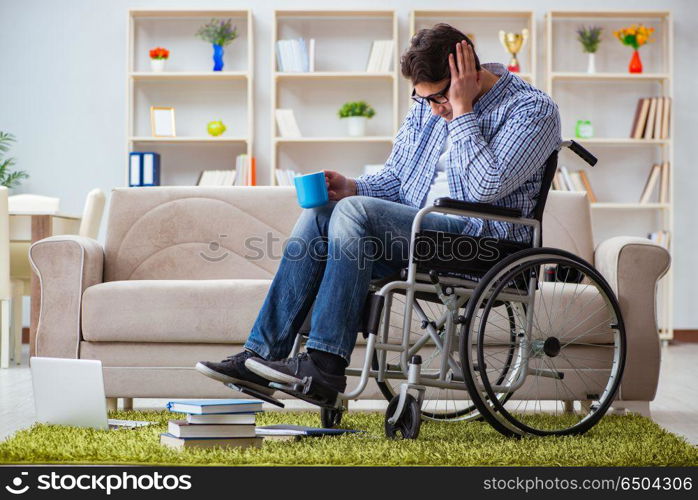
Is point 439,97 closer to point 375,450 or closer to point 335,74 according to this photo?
point 375,450

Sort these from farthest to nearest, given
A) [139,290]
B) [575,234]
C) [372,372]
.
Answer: [575,234] → [139,290] → [372,372]

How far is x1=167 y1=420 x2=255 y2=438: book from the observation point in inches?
71.1

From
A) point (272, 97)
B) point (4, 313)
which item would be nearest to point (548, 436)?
point (4, 313)

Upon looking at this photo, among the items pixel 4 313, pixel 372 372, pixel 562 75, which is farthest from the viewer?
pixel 562 75

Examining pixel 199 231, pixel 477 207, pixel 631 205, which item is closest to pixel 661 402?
pixel 477 207

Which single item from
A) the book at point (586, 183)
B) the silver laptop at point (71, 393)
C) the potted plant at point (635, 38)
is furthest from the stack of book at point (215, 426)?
the potted plant at point (635, 38)

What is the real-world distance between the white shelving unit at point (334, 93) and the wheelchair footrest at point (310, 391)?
388 centimetres

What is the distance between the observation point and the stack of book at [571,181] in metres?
5.41

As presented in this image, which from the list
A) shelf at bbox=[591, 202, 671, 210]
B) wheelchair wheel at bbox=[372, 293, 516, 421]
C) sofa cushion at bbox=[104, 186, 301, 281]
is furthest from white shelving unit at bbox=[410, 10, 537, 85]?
wheelchair wheel at bbox=[372, 293, 516, 421]

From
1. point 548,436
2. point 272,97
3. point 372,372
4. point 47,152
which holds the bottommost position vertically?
point 548,436

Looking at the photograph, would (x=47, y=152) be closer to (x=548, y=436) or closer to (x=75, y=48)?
(x=75, y=48)
